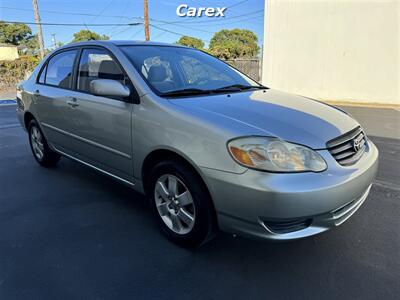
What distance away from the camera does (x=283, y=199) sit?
2.04m

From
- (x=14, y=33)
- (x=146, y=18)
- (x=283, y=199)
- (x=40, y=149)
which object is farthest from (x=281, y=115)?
(x=14, y=33)

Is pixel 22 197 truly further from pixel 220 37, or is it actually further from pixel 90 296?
pixel 220 37

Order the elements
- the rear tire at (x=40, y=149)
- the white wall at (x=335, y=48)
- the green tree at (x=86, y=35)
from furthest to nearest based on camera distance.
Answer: the green tree at (x=86, y=35), the white wall at (x=335, y=48), the rear tire at (x=40, y=149)

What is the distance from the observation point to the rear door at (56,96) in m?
3.76

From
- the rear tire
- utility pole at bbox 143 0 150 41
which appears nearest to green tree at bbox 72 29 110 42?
utility pole at bbox 143 0 150 41

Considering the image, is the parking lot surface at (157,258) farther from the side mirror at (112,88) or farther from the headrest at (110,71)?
the headrest at (110,71)

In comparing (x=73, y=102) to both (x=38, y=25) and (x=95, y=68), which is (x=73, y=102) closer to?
(x=95, y=68)

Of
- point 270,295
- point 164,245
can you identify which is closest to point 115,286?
point 164,245

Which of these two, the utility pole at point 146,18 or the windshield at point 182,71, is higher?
the utility pole at point 146,18

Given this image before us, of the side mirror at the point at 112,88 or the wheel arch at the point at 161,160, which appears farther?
the side mirror at the point at 112,88

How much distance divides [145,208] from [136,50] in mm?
1544

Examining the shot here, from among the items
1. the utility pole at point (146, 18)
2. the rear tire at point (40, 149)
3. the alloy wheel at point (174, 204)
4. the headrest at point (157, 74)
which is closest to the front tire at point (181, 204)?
the alloy wheel at point (174, 204)

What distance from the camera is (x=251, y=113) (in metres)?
2.52

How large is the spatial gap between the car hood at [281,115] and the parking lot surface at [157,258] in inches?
35.7
